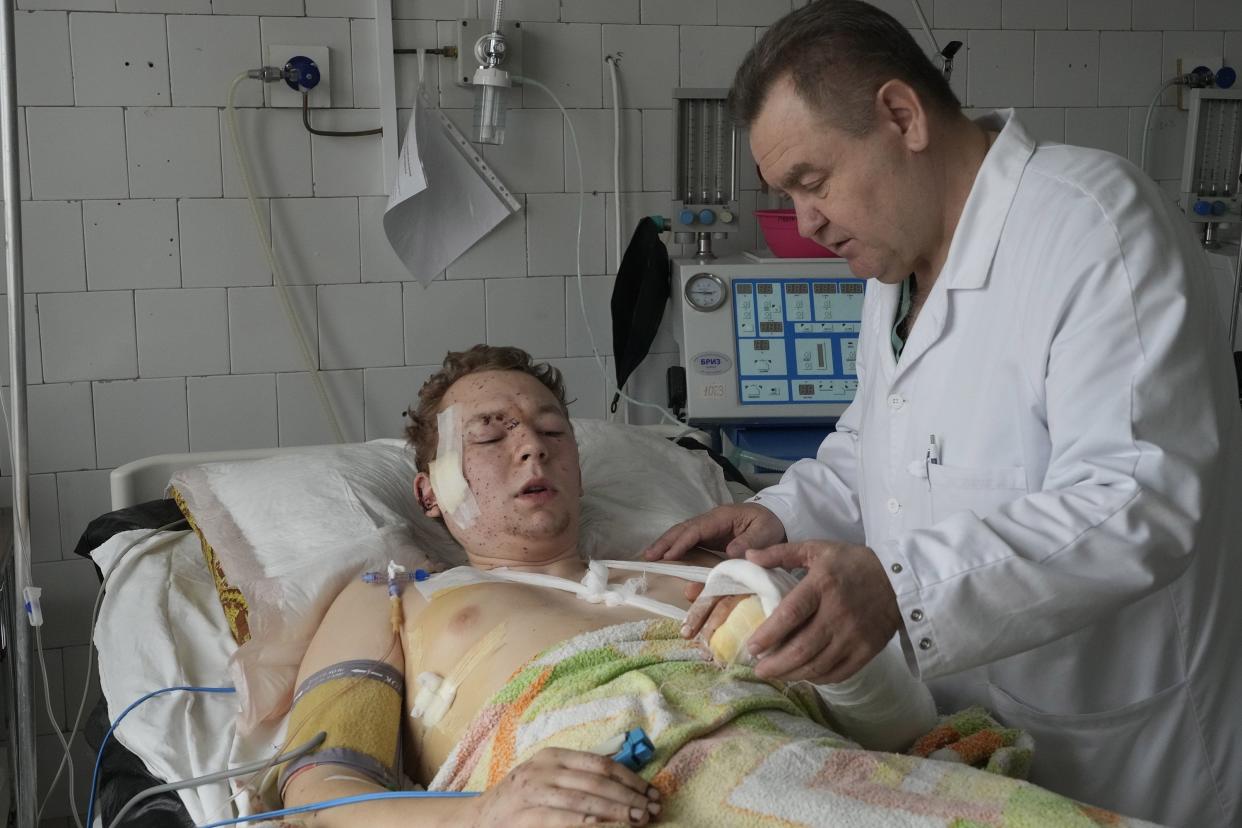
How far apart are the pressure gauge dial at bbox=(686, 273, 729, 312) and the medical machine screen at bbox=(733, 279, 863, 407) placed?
0.04m

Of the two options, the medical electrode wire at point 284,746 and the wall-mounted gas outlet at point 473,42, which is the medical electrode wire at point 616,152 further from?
the medical electrode wire at point 284,746

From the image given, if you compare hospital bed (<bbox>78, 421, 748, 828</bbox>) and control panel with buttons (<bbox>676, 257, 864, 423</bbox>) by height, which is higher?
control panel with buttons (<bbox>676, 257, 864, 423</bbox>)

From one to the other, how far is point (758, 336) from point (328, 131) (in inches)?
41.0

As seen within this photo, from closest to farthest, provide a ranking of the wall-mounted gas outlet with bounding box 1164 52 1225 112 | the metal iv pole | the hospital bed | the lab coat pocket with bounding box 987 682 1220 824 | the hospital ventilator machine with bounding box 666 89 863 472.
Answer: the lab coat pocket with bounding box 987 682 1220 824 < the metal iv pole < the hospital bed < the hospital ventilator machine with bounding box 666 89 863 472 < the wall-mounted gas outlet with bounding box 1164 52 1225 112

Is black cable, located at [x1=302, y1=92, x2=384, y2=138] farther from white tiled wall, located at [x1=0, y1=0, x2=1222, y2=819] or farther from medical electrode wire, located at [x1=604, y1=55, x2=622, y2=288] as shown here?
medical electrode wire, located at [x1=604, y1=55, x2=622, y2=288]

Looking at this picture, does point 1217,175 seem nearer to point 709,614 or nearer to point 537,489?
point 537,489

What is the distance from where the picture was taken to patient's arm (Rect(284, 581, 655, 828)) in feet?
3.94

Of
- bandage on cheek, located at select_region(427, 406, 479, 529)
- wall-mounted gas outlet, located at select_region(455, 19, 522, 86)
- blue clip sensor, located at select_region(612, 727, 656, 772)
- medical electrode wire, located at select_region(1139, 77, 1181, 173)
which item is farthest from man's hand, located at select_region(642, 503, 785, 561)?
medical electrode wire, located at select_region(1139, 77, 1181, 173)

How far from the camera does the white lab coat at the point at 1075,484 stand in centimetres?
124

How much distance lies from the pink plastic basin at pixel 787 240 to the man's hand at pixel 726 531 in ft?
3.37

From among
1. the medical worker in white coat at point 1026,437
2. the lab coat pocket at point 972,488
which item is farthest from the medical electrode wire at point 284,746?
the lab coat pocket at point 972,488

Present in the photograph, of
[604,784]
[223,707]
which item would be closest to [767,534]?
[604,784]

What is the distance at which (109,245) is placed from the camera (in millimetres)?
2666

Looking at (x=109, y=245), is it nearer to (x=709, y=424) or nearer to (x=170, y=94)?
(x=170, y=94)
